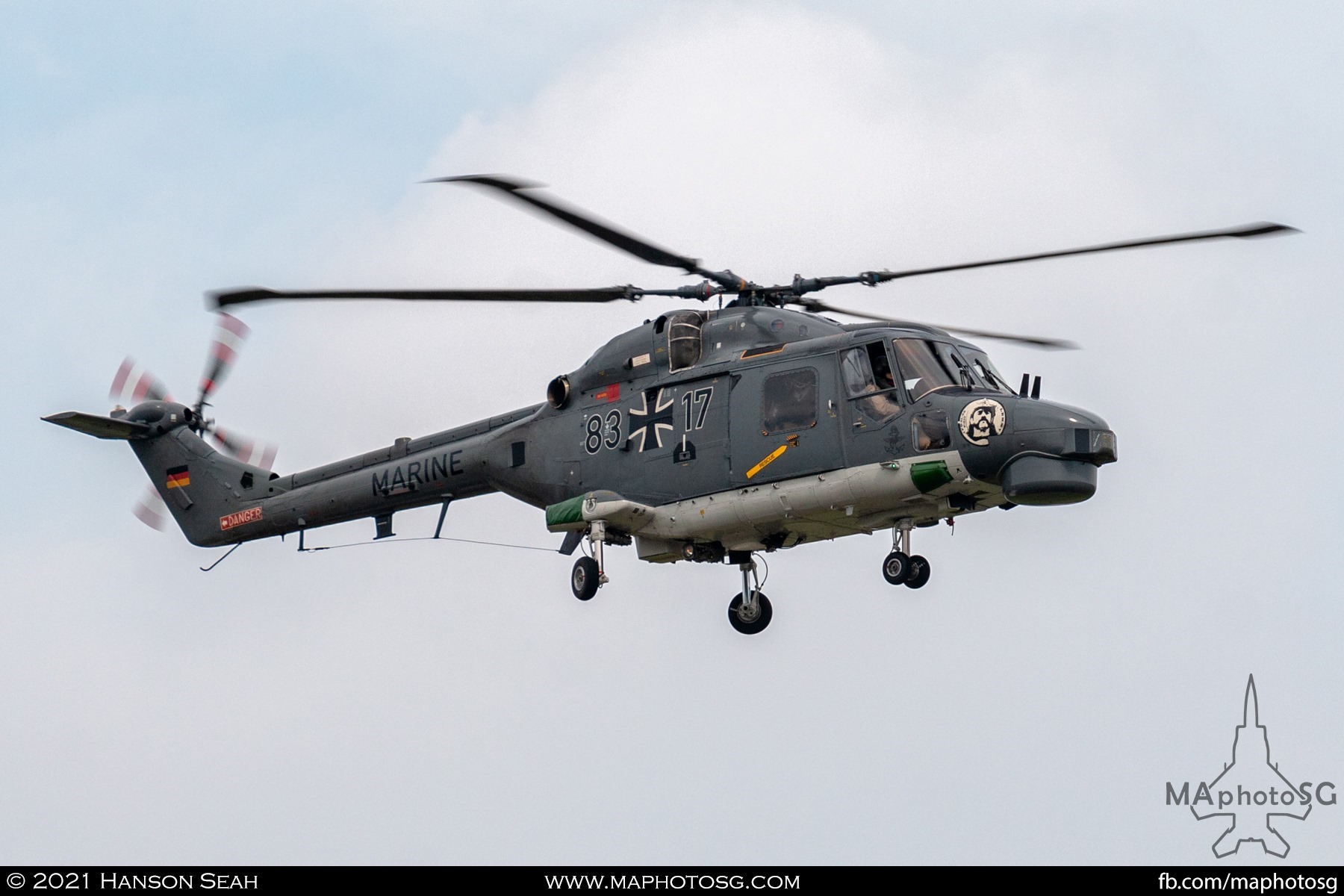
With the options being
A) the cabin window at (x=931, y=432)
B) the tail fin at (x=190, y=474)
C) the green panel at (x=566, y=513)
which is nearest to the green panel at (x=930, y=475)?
the cabin window at (x=931, y=432)

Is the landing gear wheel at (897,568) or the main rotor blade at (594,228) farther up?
the main rotor blade at (594,228)

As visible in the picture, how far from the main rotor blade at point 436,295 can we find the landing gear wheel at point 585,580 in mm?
3525

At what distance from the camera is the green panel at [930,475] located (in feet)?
72.4

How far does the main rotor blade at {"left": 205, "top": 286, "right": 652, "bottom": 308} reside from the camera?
23016 millimetres

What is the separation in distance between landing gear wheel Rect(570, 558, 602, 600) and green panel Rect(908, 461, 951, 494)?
15.4 feet

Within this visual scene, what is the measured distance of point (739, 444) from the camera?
23.7m

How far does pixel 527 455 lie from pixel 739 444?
3794mm

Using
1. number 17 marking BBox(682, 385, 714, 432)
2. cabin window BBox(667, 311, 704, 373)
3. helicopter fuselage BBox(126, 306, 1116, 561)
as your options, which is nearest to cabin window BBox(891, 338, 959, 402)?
helicopter fuselage BBox(126, 306, 1116, 561)

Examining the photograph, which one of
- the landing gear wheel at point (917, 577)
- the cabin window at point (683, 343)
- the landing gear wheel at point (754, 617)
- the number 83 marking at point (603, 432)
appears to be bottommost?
the landing gear wheel at point (754, 617)

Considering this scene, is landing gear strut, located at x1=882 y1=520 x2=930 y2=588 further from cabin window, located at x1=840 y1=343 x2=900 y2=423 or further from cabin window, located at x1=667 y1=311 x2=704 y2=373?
cabin window, located at x1=667 y1=311 x2=704 y2=373

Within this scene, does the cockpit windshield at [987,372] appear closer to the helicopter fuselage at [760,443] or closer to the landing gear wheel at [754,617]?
the helicopter fuselage at [760,443]

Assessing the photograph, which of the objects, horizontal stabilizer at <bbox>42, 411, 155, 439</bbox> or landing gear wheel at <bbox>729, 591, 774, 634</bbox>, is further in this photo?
horizontal stabilizer at <bbox>42, 411, 155, 439</bbox>

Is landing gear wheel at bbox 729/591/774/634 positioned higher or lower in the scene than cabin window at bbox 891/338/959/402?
lower

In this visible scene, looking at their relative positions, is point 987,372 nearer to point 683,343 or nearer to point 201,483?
point 683,343
